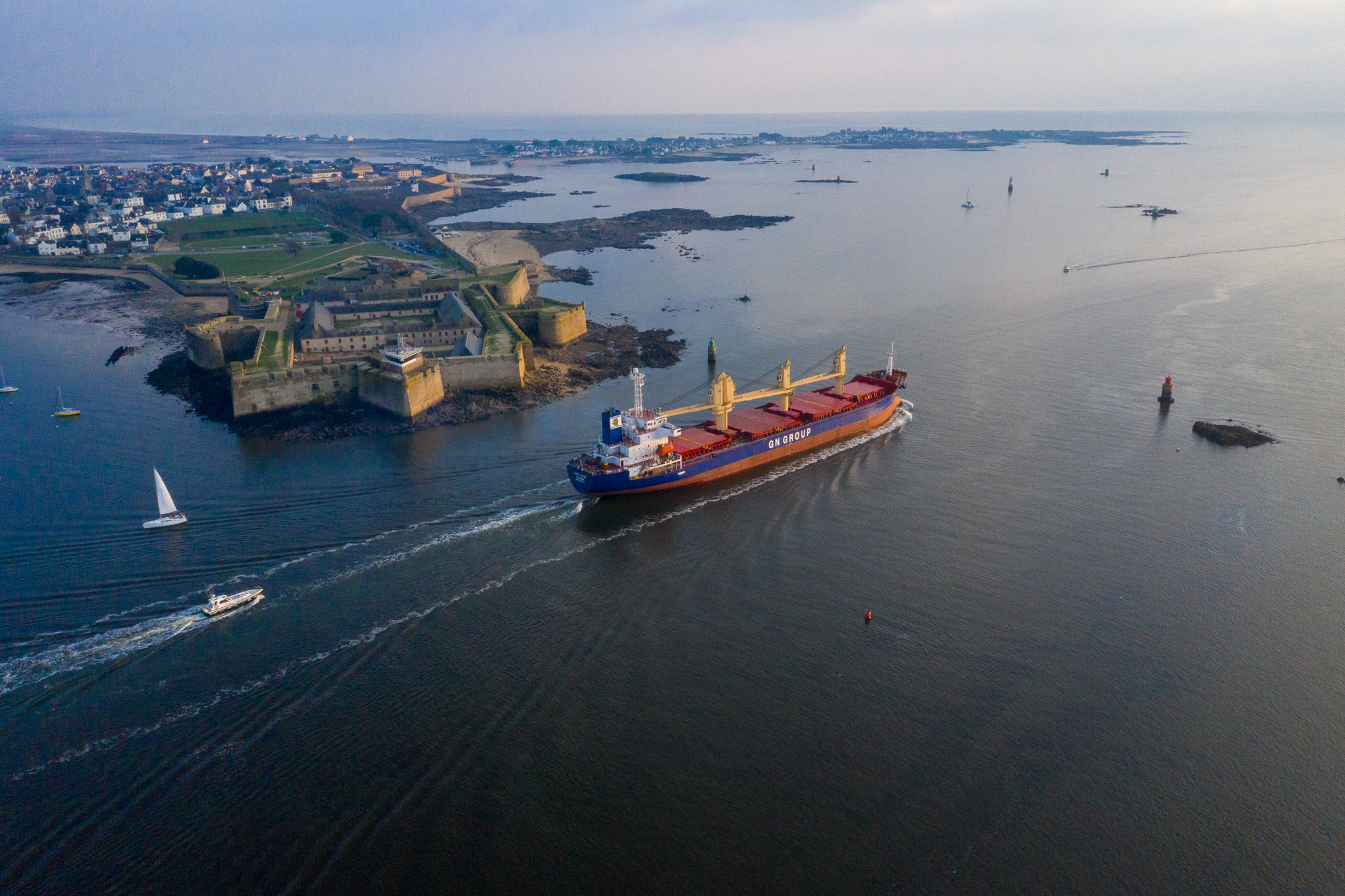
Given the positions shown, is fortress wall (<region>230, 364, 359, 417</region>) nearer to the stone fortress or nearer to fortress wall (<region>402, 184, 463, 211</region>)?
the stone fortress

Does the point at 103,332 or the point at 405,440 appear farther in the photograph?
the point at 103,332

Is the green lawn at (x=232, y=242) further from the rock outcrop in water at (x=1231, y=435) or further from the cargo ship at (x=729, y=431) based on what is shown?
the rock outcrop in water at (x=1231, y=435)

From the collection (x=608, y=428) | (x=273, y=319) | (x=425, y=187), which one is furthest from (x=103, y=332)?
(x=425, y=187)

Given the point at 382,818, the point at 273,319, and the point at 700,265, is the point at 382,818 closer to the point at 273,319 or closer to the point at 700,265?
the point at 273,319

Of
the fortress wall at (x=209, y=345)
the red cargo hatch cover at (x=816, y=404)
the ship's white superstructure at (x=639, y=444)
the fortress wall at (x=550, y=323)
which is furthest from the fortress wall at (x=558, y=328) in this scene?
the ship's white superstructure at (x=639, y=444)

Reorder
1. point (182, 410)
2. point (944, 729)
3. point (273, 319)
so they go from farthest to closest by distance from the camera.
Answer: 1. point (273, 319)
2. point (182, 410)
3. point (944, 729)

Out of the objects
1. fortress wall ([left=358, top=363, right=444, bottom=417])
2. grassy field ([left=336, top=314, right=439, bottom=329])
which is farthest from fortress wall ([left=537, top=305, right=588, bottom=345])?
fortress wall ([left=358, top=363, right=444, bottom=417])

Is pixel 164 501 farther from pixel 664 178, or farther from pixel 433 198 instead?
pixel 664 178
